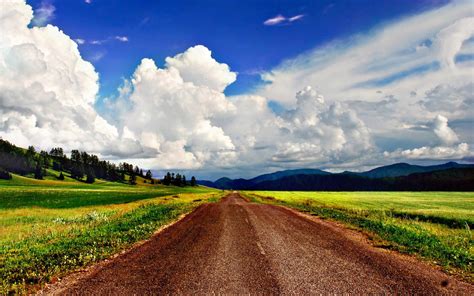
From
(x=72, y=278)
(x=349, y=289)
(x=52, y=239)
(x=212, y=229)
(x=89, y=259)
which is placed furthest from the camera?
(x=212, y=229)

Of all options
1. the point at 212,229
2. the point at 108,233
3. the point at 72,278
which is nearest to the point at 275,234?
the point at 212,229

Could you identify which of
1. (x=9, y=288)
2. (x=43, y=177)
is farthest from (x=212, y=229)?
(x=43, y=177)

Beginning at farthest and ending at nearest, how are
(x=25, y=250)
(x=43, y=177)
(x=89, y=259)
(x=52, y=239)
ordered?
1. (x=43, y=177)
2. (x=52, y=239)
3. (x=25, y=250)
4. (x=89, y=259)

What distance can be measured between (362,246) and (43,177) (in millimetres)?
195656

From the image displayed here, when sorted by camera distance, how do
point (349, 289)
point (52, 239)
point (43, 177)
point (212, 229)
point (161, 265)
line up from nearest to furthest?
point (349, 289), point (161, 265), point (52, 239), point (212, 229), point (43, 177)

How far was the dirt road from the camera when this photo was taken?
27.2 feet

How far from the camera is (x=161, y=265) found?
418 inches

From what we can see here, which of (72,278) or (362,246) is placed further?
(362,246)

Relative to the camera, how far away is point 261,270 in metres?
9.96

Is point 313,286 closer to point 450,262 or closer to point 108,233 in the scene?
point 450,262

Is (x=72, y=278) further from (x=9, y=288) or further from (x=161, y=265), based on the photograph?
(x=161, y=265)

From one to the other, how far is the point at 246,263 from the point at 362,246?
6.54 metres

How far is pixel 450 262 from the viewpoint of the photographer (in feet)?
37.8

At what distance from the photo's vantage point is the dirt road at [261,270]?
8.28 m
